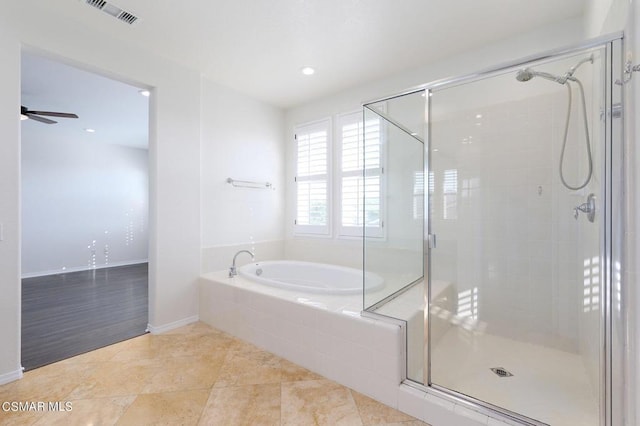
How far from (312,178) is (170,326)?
7.38 feet

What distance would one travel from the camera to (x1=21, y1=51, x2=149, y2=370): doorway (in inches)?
112

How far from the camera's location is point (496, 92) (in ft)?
7.99

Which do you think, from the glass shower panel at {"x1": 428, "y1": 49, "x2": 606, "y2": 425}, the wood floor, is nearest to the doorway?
the wood floor

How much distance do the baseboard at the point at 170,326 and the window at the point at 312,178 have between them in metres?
1.62

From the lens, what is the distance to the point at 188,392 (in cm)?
182

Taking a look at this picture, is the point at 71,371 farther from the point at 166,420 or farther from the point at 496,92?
the point at 496,92

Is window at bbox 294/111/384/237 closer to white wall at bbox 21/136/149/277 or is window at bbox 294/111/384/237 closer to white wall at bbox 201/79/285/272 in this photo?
white wall at bbox 201/79/285/272

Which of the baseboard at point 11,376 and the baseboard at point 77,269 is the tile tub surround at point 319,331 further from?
the baseboard at point 77,269

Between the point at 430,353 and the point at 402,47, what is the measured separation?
242 centimetres

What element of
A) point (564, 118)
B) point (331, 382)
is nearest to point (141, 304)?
point (331, 382)

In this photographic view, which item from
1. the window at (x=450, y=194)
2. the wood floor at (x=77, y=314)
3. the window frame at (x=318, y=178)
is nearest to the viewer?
the wood floor at (x=77, y=314)

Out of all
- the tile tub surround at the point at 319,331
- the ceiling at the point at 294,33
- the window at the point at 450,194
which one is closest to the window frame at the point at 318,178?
the ceiling at the point at 294,33

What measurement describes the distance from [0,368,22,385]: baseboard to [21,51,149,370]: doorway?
137mm

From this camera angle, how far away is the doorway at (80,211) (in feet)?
9.30
